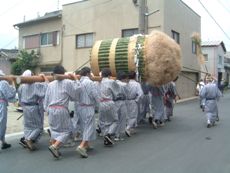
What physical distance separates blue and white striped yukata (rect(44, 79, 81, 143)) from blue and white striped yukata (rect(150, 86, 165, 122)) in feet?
15.8

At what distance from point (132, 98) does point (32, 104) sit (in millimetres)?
3094

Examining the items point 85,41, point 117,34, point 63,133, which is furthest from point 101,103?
point 85,41

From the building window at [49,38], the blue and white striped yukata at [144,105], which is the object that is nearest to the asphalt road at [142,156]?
the blue and white striped yukata at [144,105]


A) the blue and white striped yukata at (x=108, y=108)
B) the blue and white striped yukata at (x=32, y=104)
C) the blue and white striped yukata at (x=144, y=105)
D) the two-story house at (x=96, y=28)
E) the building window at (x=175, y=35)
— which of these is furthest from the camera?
the building window at (x=175, y=35)

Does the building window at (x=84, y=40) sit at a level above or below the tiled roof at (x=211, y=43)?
below

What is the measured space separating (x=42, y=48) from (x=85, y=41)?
4.28 metres

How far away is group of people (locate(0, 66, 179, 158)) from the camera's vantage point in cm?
768

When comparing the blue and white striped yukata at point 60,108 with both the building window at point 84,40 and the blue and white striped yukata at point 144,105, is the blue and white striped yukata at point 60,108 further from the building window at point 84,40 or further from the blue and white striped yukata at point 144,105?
the building window at point 84,40

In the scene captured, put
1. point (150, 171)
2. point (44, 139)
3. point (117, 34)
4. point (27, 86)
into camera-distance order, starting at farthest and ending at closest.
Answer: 1. point (117, 34)
2. point (44, 139)
3. point (27, 86)
4. point (150, 171)

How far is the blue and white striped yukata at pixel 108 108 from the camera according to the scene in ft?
29.4

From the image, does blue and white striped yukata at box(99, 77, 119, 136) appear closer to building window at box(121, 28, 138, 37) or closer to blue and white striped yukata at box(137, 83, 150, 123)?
blue and white striped yukata at box(137, 83, 150, 123)

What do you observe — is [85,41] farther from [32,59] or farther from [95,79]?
[95,79]

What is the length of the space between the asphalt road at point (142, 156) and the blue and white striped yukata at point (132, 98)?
16.6 inches

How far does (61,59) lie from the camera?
89.6ft
